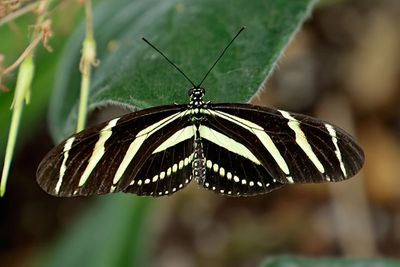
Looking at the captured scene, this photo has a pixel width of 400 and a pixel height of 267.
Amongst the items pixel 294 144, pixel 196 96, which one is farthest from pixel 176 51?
pixel 294 144

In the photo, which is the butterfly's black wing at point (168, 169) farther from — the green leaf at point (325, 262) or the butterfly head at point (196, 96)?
the green leaf at point (325, 262)

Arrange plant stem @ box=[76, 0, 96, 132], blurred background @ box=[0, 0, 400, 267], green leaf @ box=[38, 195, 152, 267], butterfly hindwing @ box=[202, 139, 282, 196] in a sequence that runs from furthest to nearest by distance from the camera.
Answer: blurred background @ box=[0, 0, 400, 267] → green leaf @ box=[38, 195, 152, 267] → butterfly hindwing @ box=[202, 139, 282, 196] → plant stem @ box=[76, 0, 96, 132]

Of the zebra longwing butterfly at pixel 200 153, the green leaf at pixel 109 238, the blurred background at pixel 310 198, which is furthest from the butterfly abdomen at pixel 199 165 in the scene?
the blurred background at pixel 310 198

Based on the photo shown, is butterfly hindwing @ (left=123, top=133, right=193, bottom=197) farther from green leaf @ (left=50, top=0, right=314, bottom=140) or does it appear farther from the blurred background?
the blurred background

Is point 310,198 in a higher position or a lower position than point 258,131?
higher

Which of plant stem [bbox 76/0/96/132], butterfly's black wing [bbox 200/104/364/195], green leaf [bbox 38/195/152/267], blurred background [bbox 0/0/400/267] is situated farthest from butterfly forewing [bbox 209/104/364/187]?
blurred background [bbox 0/0/400/267]

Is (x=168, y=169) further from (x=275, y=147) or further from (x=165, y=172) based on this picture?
(x=275, y=147)
